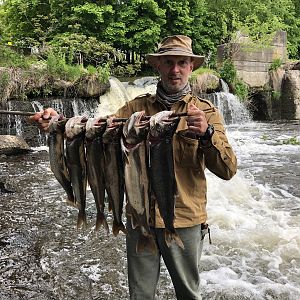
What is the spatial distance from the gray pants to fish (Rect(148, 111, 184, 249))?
104 mm

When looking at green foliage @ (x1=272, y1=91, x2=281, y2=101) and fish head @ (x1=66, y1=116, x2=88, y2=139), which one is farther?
green foliage @ (x1=272, y1=91, x2=281, y2=101)

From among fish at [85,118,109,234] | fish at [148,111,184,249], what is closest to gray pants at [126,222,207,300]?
fish at [148,111,184,249]

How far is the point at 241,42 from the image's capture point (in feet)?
64.0

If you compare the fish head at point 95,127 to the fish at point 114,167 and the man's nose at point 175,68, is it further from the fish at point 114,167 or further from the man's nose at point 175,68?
the man's nose at point 175,68

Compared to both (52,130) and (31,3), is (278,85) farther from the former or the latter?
(52,130)

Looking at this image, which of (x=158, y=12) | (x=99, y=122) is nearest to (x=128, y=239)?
(x=99, y=122)

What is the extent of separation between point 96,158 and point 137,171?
30 cm

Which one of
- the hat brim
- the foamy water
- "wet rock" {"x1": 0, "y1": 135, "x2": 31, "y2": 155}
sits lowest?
the foamy water

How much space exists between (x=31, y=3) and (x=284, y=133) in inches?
599

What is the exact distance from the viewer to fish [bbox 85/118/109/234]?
253cm

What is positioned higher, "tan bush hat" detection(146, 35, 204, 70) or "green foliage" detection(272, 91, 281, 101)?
"tan bush hat" detection(146, 35, 204, 70)

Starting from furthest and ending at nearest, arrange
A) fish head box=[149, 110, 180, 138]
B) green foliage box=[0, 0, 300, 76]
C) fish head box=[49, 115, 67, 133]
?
green foliage box=[0, 0, 300, 76], fish head box=[49, 115, 67, 133], fish head box=[149, 110, 180, 138]

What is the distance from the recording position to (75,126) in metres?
2.58

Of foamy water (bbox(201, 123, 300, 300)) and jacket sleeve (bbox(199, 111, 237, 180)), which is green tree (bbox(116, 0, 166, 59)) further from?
jacket sleeve (bbox(199, 111, 237, 180))
